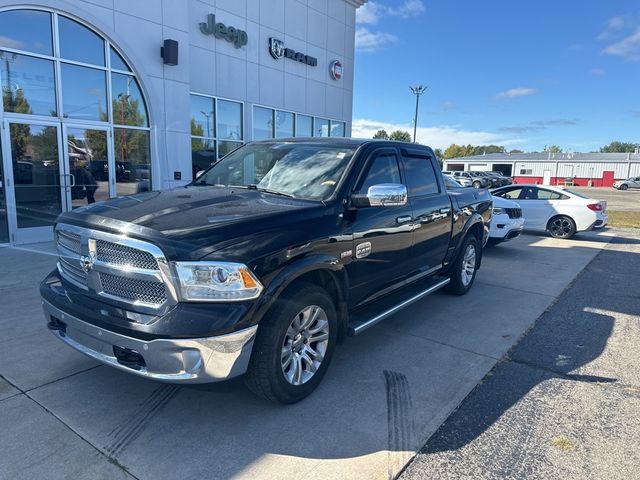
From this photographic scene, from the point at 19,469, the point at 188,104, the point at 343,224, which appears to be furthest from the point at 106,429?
the point at 188,104

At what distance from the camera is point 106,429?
9.23 ft

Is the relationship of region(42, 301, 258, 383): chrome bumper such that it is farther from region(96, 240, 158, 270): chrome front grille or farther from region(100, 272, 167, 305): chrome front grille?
region(96, 240, 158, 270): chrome front grille

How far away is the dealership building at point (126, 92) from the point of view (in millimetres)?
8664

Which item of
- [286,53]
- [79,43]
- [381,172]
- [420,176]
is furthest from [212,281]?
[286,53]

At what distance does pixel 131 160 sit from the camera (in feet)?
35.4

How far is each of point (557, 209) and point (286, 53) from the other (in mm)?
10565

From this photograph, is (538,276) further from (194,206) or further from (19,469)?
(19,469)

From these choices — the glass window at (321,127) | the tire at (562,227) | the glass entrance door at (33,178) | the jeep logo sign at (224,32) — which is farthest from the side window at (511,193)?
the glass entrance door at (33,178)

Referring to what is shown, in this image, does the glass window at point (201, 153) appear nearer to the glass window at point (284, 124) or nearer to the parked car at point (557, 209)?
the glass window at point (284, 124)

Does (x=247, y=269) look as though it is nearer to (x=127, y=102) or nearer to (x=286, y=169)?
(x=286, y=169)

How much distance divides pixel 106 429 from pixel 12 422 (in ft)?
2.12

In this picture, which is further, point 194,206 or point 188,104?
point 188,104

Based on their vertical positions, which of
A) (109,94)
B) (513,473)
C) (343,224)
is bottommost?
(513,473)

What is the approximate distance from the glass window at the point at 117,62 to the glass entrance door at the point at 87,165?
5.05 ft
